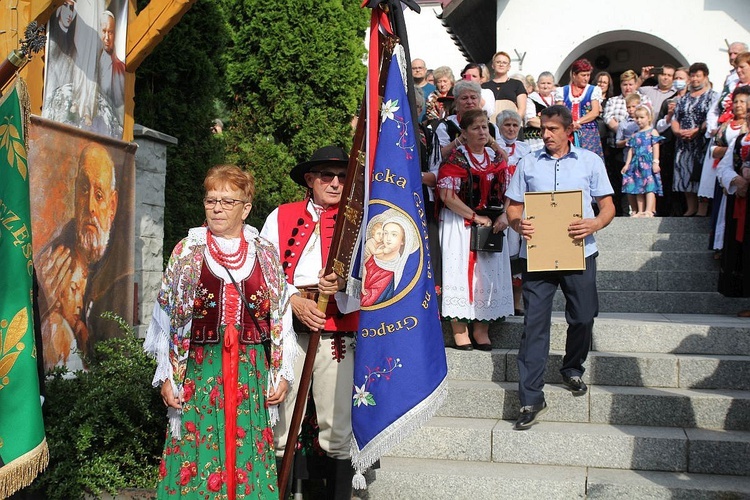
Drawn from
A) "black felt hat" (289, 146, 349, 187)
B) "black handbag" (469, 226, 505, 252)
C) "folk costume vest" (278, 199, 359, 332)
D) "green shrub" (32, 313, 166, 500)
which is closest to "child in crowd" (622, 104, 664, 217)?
"black handbag" (469, 226, 505, 252)

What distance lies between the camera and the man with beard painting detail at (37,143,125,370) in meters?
5.59

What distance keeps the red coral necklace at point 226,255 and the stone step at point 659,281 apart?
5.46m

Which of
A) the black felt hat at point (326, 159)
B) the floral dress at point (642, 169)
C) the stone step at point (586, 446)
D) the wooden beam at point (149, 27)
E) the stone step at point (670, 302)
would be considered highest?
the wooden beam at point (149, 27)

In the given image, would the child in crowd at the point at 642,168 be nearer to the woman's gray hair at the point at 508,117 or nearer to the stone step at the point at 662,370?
the woman's gray hair at the point at 508,117

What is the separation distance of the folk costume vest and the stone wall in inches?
103

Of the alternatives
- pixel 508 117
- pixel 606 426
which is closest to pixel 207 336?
pixel 606 426

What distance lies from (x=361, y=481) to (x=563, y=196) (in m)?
2.51

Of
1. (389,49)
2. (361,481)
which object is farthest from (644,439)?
(389,49)

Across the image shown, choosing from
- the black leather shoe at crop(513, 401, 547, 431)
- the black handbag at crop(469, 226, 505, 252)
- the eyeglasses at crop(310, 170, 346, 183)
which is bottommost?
the black leather shoe at crop(513, 401, 547, 431)

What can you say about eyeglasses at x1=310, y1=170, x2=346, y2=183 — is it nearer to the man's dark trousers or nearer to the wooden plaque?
the wooden plaque

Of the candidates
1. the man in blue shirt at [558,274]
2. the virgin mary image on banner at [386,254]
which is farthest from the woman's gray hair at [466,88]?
the virgin mary image on banner at [386,254]

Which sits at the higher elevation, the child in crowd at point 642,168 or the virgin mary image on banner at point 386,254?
the child in crowd at point 642,168

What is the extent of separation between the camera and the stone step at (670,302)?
8461 mm

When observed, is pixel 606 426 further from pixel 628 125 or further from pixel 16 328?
pixel 628 125
